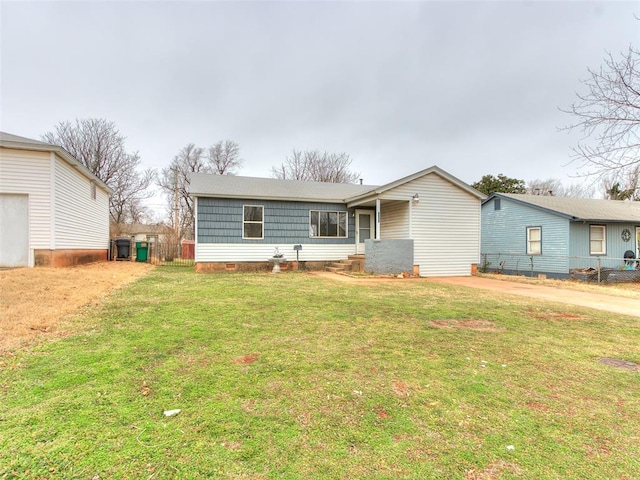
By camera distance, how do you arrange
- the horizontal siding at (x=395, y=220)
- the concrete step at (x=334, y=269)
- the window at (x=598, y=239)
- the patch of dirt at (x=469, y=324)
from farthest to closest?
the window at (x=598, y=239) < the concrete step at (x=334, y=269) < the horizontal siding at (x=395, y=220) < the patch of dirt at (x=469, y=324)

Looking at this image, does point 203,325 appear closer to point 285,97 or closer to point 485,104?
point 485,104

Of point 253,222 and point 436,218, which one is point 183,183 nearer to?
point 253,222

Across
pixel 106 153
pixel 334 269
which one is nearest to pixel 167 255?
pixel 334 269

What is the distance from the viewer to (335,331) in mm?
4469

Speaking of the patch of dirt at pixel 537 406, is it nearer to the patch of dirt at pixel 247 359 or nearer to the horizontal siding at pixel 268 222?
the patch of dirt at pixel 247 359

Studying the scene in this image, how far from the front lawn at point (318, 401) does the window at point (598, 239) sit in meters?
13.7

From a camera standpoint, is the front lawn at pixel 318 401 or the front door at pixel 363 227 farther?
the front door at pixel 363 227

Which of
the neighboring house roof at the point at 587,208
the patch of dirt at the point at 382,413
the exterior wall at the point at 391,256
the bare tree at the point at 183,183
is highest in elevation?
the bare tree at the point at 183,183

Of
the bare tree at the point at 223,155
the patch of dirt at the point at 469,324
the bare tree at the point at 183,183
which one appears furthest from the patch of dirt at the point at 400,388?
the bare tree at the point at 223,155

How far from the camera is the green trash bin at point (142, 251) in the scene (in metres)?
17.8

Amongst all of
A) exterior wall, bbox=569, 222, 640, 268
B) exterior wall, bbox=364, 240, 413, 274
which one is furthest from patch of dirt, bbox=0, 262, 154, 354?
exterior wall, bbox=569, 222, 640, 268

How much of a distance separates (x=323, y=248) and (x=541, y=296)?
8.29m

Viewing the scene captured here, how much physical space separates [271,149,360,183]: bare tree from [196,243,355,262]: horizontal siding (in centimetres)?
2145

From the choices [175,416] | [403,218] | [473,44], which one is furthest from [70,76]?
[175,416]
